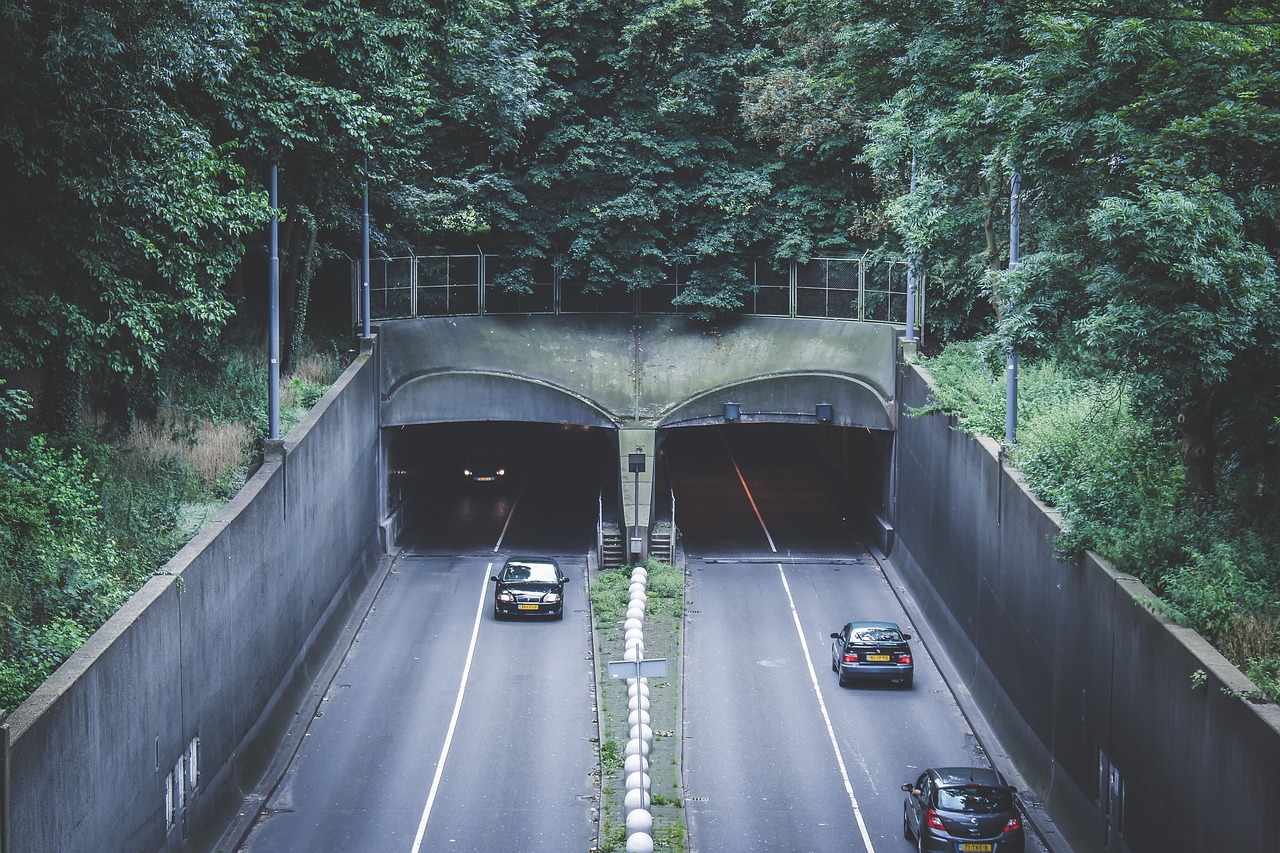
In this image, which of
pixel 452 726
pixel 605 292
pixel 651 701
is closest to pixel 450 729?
pixel 452 726

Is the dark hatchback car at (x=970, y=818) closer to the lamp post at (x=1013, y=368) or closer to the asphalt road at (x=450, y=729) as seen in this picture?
the asphalt road at (x=450, y=729)

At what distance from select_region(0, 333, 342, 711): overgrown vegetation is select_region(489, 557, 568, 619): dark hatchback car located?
6.17 m

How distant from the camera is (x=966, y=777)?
1867cm

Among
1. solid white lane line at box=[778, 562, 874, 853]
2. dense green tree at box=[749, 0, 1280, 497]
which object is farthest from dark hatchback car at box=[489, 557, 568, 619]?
dense green tree at box=[749, 0, 1280, 497]

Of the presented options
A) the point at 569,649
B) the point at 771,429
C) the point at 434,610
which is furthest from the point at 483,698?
the point at 771,429

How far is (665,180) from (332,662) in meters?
18.8

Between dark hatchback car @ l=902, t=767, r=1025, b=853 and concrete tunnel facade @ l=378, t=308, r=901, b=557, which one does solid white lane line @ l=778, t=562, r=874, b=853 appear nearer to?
dark hatchback car @ l=902, t=767, r=1025, b=853

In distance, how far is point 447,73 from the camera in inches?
1366

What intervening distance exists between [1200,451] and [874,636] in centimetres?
953

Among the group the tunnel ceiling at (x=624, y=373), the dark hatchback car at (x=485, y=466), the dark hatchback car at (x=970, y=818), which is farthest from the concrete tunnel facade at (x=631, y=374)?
the dark hatchback car at (x=970, y=818)

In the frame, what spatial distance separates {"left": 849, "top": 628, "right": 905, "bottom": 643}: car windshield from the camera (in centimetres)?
2611

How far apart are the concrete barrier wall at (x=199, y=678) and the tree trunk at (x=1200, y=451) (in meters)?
14.0

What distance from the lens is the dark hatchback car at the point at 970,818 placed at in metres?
18.1

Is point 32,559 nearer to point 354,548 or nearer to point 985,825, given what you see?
point 985,825
